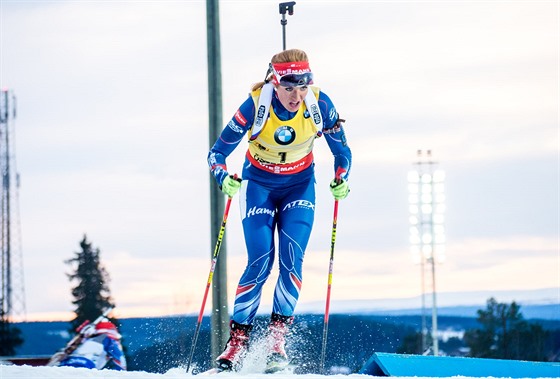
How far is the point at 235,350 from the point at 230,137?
1506mm

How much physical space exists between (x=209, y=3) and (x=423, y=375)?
4.88m

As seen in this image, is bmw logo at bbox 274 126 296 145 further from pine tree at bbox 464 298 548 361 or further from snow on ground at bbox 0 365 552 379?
pine tree at bbox 464 298 548 361

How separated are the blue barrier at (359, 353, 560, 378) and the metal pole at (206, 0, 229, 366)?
3020 mm

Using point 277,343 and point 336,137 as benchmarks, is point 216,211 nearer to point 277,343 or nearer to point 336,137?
point 336,137

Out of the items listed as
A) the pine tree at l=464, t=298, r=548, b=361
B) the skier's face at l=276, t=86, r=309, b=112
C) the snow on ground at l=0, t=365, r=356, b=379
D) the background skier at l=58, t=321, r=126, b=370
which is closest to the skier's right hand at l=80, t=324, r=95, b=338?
the background skier at l=58, t=321, r=126, b=370

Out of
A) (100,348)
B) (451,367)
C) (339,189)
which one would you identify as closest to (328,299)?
(339,189)

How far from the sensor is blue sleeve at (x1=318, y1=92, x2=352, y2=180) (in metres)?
8.83

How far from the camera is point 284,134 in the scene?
8.62 m

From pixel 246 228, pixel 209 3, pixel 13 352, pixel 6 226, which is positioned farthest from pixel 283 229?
pixel 13 352

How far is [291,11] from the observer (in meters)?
10.2

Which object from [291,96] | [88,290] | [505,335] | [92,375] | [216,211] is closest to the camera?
[92,375]

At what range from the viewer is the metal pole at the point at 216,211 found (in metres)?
11.4

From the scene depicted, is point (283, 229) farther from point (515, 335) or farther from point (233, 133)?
point (515, 335)

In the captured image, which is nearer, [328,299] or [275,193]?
[275,193]
